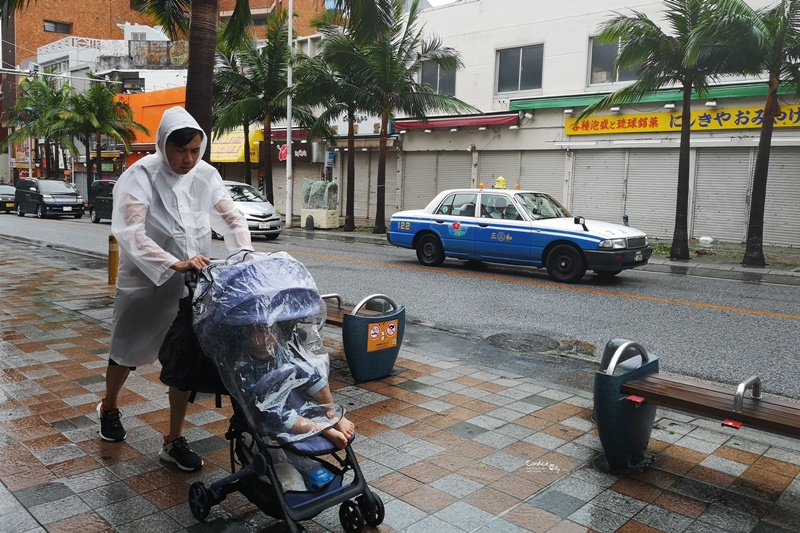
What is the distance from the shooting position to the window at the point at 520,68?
23375 millimetres

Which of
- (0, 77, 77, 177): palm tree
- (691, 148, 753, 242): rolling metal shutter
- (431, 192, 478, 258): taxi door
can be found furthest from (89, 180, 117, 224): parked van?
(691, 148, 753, 242): rolling metal shutter

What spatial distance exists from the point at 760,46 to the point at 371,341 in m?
12.1

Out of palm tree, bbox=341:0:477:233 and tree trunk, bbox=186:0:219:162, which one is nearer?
tree trunk, bbox=186:0:219:162

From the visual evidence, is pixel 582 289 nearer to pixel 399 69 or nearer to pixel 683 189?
pixel 683 189

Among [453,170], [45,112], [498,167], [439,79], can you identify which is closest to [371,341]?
[498,167]

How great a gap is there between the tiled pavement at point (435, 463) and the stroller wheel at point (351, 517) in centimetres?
12

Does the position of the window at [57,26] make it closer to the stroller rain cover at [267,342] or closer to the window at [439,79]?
the window at [439,79]

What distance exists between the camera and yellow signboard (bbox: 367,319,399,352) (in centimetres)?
560

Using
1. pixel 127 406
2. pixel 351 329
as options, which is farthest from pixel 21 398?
pixel 351 329

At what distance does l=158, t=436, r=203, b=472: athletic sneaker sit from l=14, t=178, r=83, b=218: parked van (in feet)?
96.7

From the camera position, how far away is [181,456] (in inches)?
151

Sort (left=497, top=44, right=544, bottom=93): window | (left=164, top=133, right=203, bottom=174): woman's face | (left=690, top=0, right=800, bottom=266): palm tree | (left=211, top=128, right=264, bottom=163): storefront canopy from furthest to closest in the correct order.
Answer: (left=211, top=128, right=264, bottom=163): storefront canopy
(left=497, top=44, right=544, bottom=93): window
(left=690, top=0, right=800, bottom=266): palm tree
(left=164, top=133, right=203, bottom=174): woman's face

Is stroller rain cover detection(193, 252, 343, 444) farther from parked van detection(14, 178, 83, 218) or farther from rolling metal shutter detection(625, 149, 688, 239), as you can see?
parked van detection(14, 178, 83, 218)

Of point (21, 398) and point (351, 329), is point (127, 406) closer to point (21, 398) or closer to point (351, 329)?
point (21, 398)
